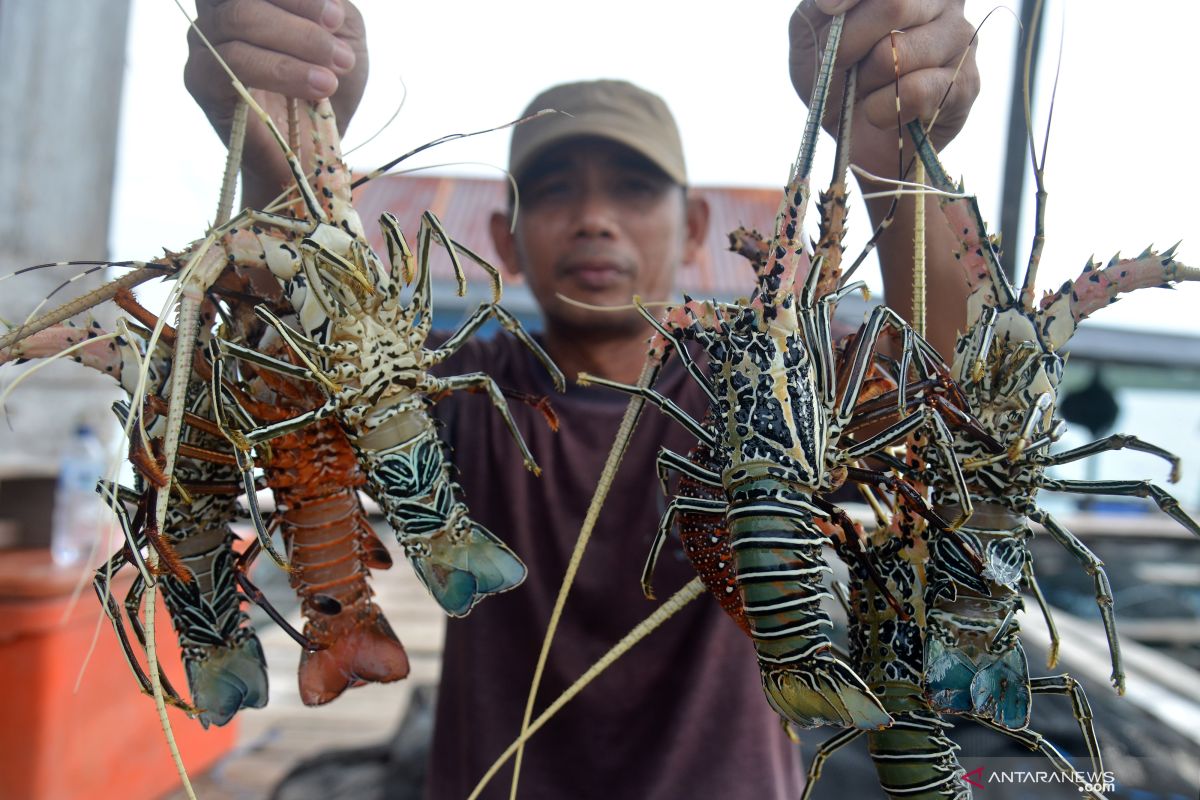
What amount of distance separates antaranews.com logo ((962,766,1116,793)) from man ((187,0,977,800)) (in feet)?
2.10

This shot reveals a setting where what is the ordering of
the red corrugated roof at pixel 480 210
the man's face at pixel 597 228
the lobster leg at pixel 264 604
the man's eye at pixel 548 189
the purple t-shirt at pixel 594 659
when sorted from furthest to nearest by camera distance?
the red corrugated roof at pixel 480 210, the man's eye at pixel 548 189, the man's face at pixel 597 228, the purple t-shirt at pixel 594 659, the lobster leg at pixel 264 604

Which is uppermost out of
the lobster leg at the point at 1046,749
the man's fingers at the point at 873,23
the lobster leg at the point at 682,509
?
the man's fingers at the point at 873,23

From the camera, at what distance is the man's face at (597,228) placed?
75.9 inches

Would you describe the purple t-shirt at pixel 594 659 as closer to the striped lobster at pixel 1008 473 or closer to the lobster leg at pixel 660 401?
the lobster leg at pixel 660 401

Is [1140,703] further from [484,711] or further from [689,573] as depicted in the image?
[484,711]

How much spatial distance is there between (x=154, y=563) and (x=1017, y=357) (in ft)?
3.97

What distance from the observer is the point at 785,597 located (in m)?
0.84

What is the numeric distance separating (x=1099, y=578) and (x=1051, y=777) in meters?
0.83

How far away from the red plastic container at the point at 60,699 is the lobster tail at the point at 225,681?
1.39m

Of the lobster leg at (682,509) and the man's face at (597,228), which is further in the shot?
the man's face at (597,228)

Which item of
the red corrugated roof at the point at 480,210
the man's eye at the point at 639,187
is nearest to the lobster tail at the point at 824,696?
the man's eye at the point at 639,187

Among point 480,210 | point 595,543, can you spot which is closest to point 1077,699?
point 595,543

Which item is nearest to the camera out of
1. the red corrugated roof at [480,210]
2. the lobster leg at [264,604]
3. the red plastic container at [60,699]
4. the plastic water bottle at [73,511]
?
the lobster leg at [264,604]

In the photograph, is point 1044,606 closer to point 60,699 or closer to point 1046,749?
point 1046,749
